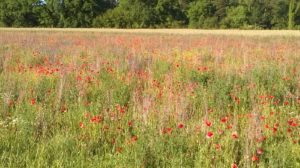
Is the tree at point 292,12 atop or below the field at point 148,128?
below

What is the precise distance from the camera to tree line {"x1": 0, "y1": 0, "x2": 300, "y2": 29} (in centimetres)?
6362

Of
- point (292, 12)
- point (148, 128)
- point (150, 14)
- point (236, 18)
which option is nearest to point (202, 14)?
point (236, 18)

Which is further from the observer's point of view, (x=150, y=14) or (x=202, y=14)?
(x=202, y=14)

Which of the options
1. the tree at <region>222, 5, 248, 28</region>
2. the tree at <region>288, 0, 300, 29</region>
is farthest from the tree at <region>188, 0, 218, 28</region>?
the tree at <region>288, 0, 300, 29</region>

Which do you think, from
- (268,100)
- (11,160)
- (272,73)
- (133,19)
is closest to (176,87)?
(268,100)

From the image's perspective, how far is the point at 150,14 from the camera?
6600 centimetres

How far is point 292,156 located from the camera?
373 centimetres

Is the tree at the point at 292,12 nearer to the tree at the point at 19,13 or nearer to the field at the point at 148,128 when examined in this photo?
the tree at the point at 19,13

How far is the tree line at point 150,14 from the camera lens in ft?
209

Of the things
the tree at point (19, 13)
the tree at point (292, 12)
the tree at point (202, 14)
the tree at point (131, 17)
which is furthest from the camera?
the tree at point (202, 14)

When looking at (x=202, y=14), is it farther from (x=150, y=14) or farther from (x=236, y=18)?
(x=150, y=14)

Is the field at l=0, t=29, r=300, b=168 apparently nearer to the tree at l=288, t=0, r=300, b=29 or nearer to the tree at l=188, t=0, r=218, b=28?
the tree at l=288, t=0, r=300, b=29

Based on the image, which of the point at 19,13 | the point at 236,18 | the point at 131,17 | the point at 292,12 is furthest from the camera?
the point at 131,17

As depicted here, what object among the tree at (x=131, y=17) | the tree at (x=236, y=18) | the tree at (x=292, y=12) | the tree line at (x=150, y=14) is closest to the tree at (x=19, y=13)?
the tree line at (x=150, y=14)
